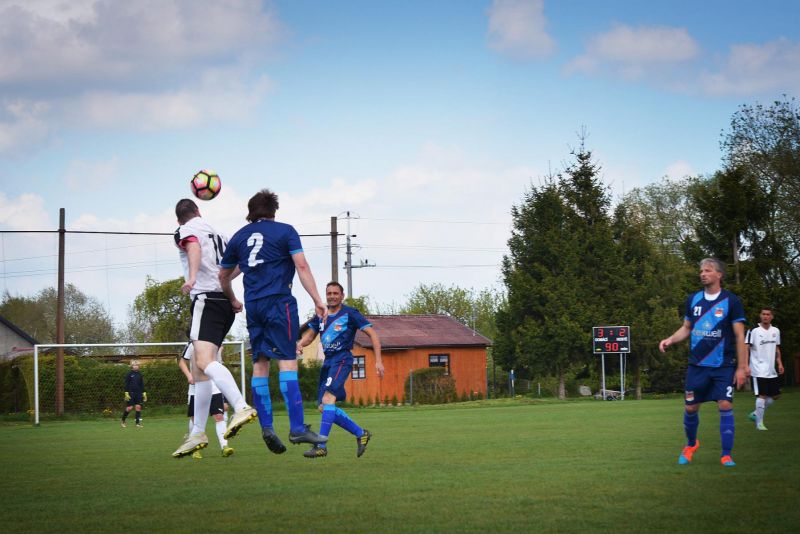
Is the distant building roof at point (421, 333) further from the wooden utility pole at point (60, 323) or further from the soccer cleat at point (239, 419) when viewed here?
the soccer cleat at point (239, 419)

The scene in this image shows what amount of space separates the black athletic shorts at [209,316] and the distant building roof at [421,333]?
43.0 metres

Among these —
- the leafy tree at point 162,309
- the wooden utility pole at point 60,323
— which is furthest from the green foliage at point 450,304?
the wooden utility pole at point 60,323

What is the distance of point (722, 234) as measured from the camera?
4469 cm

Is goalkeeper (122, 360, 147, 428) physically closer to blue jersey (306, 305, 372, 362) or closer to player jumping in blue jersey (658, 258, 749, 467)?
blue jersey (306, 305, 372, 362)

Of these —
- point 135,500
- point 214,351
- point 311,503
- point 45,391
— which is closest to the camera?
point 311,503

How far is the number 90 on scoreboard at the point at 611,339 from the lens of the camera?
42.6 m

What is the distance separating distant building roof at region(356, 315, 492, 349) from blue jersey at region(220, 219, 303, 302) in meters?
43.7

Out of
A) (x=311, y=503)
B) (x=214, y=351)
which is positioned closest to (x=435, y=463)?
(x=214, y=351)

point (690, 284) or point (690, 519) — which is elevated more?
point (690, 284)

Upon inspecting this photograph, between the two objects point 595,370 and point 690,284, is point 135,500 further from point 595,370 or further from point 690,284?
point 595,370

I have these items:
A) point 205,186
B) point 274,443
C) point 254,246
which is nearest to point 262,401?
point 274,443

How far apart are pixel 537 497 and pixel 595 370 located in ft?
153

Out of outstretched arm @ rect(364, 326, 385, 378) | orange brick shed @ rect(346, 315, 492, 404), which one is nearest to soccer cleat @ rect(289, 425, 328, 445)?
outstretched arm @ rect(364, 326, 385, 378)

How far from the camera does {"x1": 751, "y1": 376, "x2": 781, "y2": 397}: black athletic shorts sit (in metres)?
16.8
